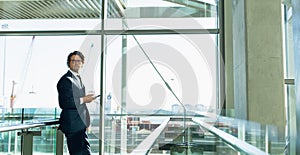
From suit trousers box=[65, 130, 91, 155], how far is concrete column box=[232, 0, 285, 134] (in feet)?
4.98

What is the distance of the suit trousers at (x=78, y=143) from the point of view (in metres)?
3.18

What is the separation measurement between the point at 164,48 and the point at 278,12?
2278mm

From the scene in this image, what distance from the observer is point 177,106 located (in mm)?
5336

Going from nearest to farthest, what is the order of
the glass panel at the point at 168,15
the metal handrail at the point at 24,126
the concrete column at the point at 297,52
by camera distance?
the concrete column at the point at 297,52
the metal handrail at the point at 24,126
the glass panel at the point at 168,15

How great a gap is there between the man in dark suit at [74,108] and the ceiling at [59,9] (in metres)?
2.35

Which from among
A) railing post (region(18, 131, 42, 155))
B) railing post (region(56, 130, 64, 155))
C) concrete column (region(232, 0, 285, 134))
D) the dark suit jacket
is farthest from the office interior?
railing post (region(18, 131, 42, 155))

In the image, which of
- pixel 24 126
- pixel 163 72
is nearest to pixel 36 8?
pixel 163 72

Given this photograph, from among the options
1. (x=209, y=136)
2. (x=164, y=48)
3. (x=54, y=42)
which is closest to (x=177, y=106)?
(x=164, y=48)

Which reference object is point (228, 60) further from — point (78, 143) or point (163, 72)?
point (78, 143)

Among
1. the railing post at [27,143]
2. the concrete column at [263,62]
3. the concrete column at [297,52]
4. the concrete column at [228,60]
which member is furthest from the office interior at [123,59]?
the concrete column at [297,52]

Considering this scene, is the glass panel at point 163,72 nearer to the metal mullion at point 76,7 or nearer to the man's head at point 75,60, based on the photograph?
the metal mullion at point 76,7

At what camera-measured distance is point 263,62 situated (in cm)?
324

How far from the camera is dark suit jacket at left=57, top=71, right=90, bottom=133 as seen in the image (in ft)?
10.2

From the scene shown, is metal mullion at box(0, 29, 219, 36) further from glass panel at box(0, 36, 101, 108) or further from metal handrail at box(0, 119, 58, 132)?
metal handrail at box(0, 119, 58, 132)
